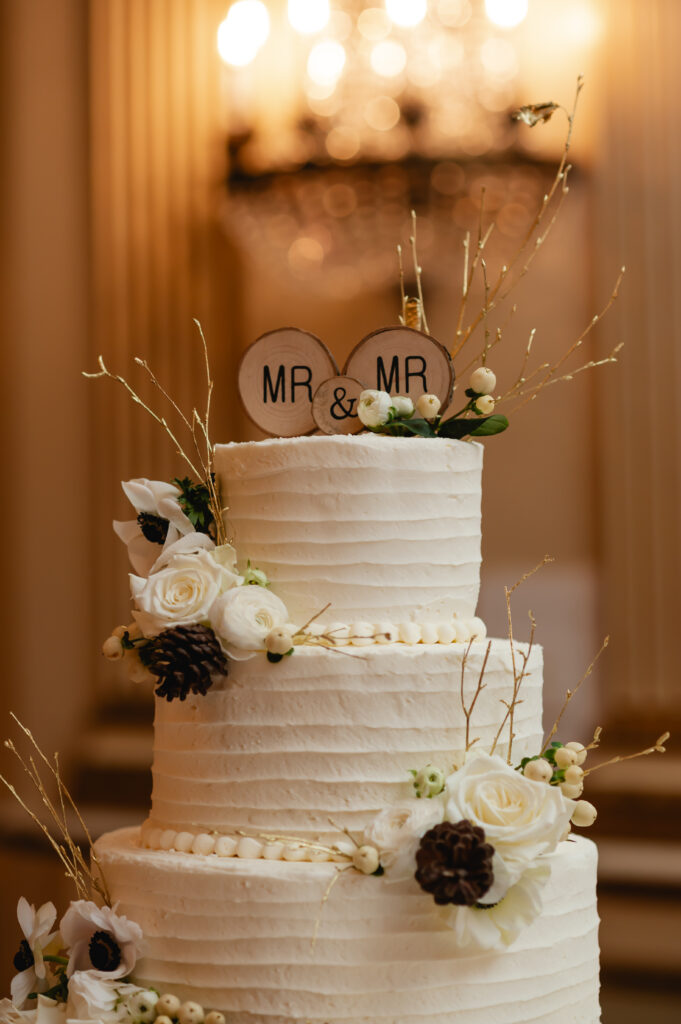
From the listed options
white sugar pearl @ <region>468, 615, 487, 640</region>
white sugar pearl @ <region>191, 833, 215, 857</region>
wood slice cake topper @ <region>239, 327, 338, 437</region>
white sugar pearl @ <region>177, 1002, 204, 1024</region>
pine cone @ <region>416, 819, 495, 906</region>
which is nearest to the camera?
pine cone @ <region>416, 819, 495, 906</region>

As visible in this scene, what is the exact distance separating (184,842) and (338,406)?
0.71 meters

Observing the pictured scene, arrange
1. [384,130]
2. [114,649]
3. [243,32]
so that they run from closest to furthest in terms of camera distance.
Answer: [114,649]
[384,130]
[243,32]

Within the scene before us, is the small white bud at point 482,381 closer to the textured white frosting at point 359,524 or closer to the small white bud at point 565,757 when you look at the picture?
the textured white frosting at point 359,524

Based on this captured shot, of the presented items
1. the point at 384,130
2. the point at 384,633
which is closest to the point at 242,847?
the point at 384,633

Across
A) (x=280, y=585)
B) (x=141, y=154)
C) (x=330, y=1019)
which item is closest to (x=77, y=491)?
(x=141, y=154)

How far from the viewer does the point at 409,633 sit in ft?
5.51

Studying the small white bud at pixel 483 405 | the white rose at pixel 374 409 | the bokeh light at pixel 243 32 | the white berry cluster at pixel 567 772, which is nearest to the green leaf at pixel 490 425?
the small white bud at pixel 483 405

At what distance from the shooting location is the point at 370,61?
3125 mm

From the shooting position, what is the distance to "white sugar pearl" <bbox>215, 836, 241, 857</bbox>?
5.34ft

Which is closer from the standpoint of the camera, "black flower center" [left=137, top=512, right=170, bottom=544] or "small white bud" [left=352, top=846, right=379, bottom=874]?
"small white bud" [left=352, top=846, right=379, bottom=874]

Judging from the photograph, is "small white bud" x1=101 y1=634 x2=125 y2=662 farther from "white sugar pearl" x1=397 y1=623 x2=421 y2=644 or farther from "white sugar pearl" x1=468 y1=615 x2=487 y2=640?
"white sugar pearl" x1=468 y1=615 x2=487 y2=640

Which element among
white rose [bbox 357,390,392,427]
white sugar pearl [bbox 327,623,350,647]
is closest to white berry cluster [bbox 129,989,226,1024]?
white sugar pearl [bbox 327,623,350,647]

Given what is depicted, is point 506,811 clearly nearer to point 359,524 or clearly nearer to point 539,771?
point 539,771

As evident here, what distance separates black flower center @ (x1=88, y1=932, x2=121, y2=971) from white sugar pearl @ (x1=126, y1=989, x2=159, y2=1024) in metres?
0.07
